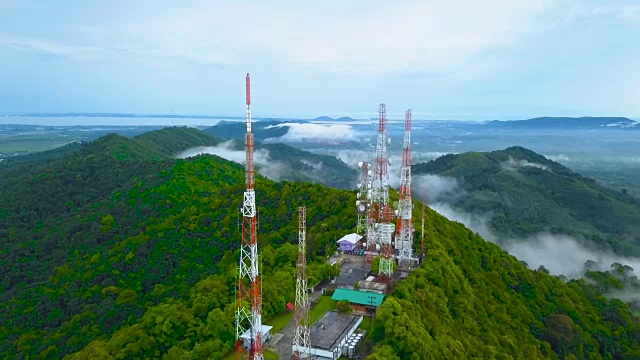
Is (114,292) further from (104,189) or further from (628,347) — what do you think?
(628,347)

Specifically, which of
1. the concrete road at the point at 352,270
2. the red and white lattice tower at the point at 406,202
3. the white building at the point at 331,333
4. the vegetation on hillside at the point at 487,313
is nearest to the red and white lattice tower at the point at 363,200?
the concrete road at the point at 352,270

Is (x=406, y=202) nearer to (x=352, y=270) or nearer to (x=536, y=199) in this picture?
(x=352, y=270)

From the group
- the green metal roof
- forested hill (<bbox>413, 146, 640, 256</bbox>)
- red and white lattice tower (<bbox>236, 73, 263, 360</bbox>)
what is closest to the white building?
the green metal roof

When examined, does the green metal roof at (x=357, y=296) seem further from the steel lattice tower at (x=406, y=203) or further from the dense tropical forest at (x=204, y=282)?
the steel lattice tower at (x=406, y=203)

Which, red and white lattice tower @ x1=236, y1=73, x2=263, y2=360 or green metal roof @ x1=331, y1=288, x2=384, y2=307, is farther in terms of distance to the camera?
green metal roof @ x1=331, y1=288, x2=384, y2=307

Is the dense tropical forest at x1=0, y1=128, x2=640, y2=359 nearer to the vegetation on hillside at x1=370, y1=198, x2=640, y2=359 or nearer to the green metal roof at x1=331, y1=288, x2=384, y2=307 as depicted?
the vegetation on hillside at x1=370, y1=198, x2=640, y2=359

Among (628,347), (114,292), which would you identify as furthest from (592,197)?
(114,292)
